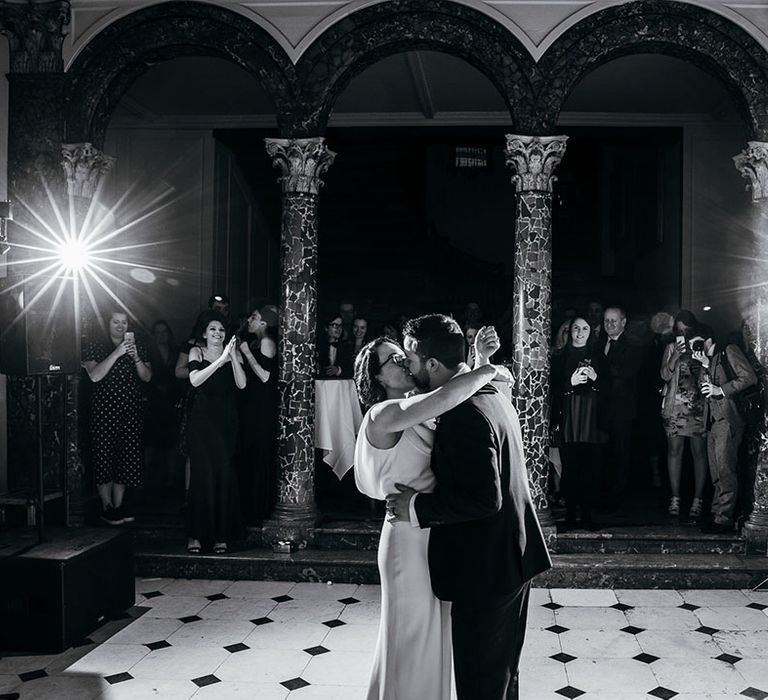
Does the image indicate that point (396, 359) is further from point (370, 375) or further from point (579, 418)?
point (579, 418)

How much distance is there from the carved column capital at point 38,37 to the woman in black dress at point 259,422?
2.61 meters

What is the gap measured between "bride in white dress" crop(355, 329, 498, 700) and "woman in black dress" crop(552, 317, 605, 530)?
3.64m

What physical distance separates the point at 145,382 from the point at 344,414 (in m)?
1.61

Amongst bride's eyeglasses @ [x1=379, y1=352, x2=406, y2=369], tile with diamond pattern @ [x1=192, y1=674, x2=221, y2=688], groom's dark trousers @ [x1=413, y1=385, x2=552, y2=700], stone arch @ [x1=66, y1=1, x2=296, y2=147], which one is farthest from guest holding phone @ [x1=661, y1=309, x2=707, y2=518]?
bride's eyeglasses @ [x1=379, y1=352, x2=406, y2=369]

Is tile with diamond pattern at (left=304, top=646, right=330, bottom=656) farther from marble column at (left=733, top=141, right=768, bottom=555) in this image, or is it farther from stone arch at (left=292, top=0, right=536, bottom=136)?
stone arch at (left=292, top=0, right=536, bottom=136)

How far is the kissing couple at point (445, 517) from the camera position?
263 centimetres

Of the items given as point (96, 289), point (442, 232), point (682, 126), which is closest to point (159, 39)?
point (96, 289)

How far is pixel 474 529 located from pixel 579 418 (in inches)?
152

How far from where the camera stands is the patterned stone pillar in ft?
21.5

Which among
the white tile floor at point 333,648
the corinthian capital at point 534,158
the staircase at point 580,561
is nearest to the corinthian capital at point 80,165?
the staircase at point 580,561

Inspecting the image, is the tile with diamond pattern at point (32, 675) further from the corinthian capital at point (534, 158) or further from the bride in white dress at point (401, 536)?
the corinthian capital at point (534, 158)

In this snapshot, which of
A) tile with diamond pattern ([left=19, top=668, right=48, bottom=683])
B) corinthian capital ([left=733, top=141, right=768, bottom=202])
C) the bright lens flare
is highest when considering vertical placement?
corinthian capital ([left=733, top=141, right=768, bottom=202])

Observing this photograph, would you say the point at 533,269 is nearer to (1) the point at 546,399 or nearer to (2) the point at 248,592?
(1) the point at 546,399

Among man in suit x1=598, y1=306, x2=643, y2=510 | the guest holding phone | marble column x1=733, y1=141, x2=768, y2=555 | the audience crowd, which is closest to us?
the audience crowd
